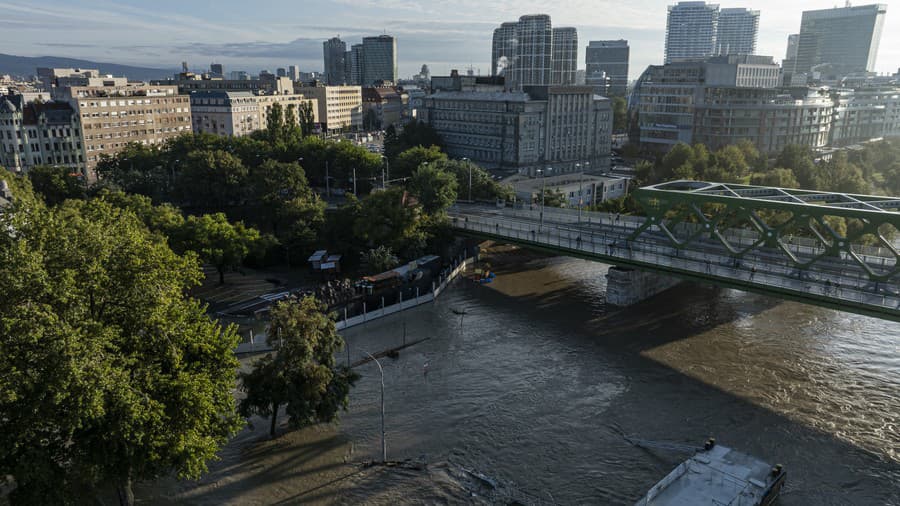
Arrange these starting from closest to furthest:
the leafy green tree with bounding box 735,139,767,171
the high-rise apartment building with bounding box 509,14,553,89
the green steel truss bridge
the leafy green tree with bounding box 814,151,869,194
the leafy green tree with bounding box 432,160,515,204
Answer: the green steel truss bridge, the leafy green tree with bounding box 432,160,515,204, the leafy green tree with bounding box 814,151,869,194, the leafy green tree with bounding box 735,139,767,171, the high-rise apartment building with bounding box 509,14,553,89

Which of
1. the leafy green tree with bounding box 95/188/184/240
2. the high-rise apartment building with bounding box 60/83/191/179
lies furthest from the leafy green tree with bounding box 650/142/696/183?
the high-rise apartment building with bounding box 60/83/191/179

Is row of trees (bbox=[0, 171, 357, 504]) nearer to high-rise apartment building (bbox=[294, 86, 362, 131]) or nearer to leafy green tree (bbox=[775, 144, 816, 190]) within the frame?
leafy green tree (bbox=[775, 144, 816, 190])

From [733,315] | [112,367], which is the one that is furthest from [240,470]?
[733,315]

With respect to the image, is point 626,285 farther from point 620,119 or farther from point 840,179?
point 620,119

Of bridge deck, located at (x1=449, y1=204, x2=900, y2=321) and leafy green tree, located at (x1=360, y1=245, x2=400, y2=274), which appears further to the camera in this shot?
leafy green tree, located at (x1=360, y1=245, x2=400, y2=274)

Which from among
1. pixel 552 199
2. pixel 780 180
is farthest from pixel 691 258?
pixel 780 180
